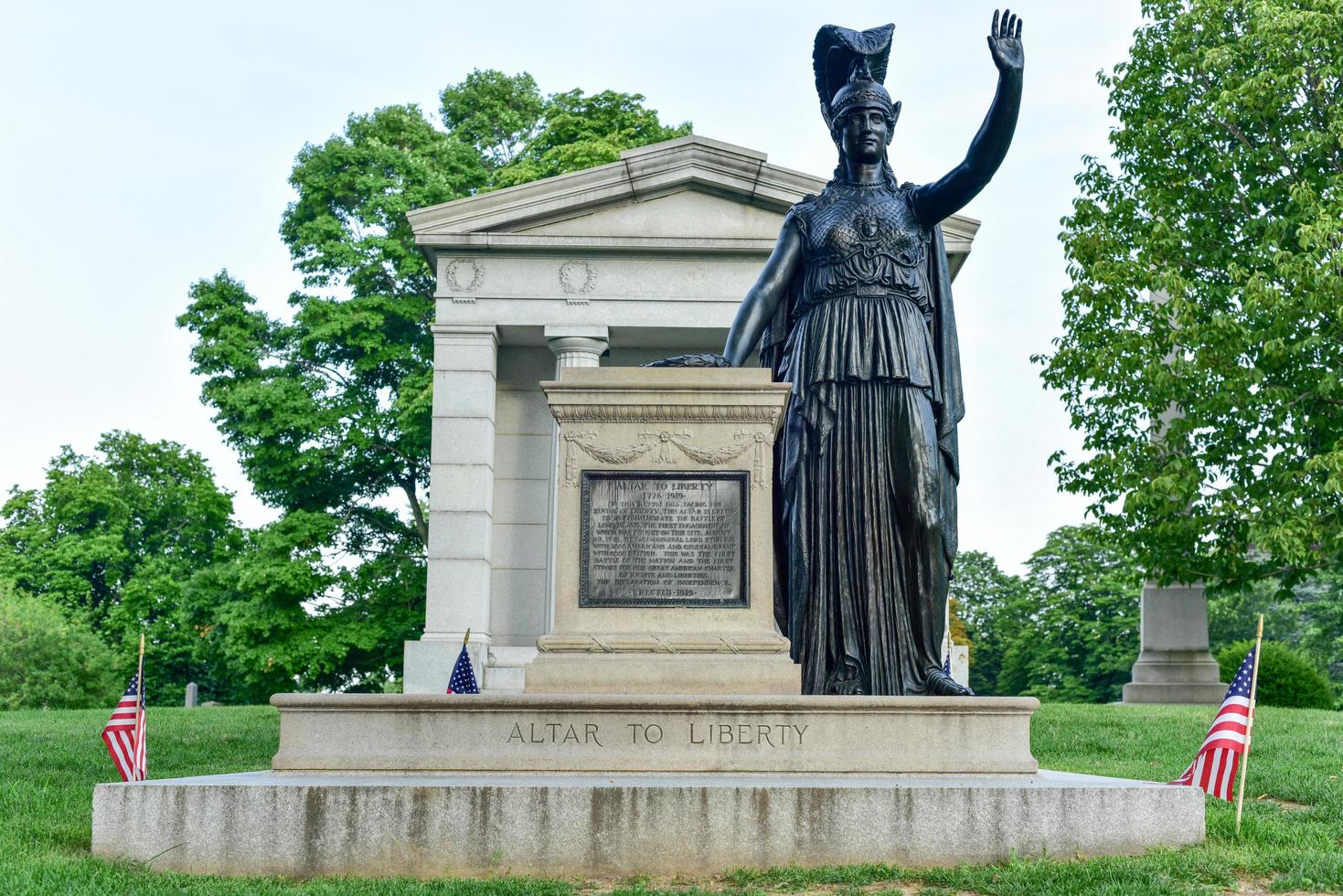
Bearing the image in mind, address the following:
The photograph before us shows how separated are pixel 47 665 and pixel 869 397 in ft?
123

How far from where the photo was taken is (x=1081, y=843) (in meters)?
6.78

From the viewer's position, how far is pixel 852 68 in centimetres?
879

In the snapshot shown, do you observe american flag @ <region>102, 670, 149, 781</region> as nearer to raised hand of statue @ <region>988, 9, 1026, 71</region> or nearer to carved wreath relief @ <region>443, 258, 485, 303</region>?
raised hand of statue @ <region>988, 9, 1026, 71</region>

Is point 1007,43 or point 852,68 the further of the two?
point 852,68

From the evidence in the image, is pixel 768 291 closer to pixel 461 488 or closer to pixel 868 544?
pixel 868 544

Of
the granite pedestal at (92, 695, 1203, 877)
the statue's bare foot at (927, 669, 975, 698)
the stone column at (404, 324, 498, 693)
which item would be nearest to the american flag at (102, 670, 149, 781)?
the granite pedestal at (92, 695, 1203, 877)

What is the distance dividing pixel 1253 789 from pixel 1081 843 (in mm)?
5654

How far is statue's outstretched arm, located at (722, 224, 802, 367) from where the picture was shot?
8.76m

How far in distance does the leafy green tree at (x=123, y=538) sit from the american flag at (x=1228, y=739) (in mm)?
44175

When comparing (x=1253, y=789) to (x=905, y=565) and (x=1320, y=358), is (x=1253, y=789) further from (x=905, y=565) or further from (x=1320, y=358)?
(x=1320, y=358)

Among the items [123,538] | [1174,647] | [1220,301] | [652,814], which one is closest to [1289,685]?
[1174,647]

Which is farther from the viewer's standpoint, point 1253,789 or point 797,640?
point 1253,789

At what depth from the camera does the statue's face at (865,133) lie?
28.2ft

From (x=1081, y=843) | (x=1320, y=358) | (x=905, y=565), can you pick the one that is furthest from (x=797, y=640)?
(x=1320, y=358)
